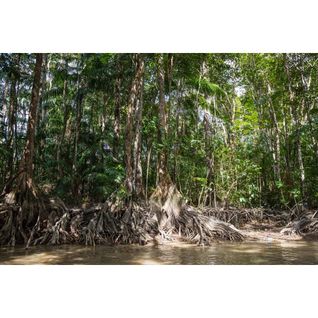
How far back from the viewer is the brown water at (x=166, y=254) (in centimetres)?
435

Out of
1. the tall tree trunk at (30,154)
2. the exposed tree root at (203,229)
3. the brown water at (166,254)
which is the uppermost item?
the tall tree trunk at (30,154)

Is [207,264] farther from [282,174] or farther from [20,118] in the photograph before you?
[20,118]

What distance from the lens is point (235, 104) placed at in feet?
36.6

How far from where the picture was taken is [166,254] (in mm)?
4785

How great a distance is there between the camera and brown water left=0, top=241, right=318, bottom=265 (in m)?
4.35

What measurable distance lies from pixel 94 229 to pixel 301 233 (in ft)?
12.7

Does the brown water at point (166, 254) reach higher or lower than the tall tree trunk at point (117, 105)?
lower

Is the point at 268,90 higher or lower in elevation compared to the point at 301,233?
higher

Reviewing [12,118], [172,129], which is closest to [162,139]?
[172,129]

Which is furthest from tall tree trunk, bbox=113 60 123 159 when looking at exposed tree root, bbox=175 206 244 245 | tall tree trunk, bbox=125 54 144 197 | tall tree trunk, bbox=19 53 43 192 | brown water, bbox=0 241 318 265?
brown water, bbox=0 241 318 265

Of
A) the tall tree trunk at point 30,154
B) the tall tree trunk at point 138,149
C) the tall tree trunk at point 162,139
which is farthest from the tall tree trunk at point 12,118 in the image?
the tall tree trunk at point 162,139

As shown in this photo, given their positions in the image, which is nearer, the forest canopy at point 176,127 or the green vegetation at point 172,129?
the green vegetation at point 172,129

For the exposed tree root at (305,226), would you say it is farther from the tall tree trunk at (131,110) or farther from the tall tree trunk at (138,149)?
the tall tree trunk at (131,110)
